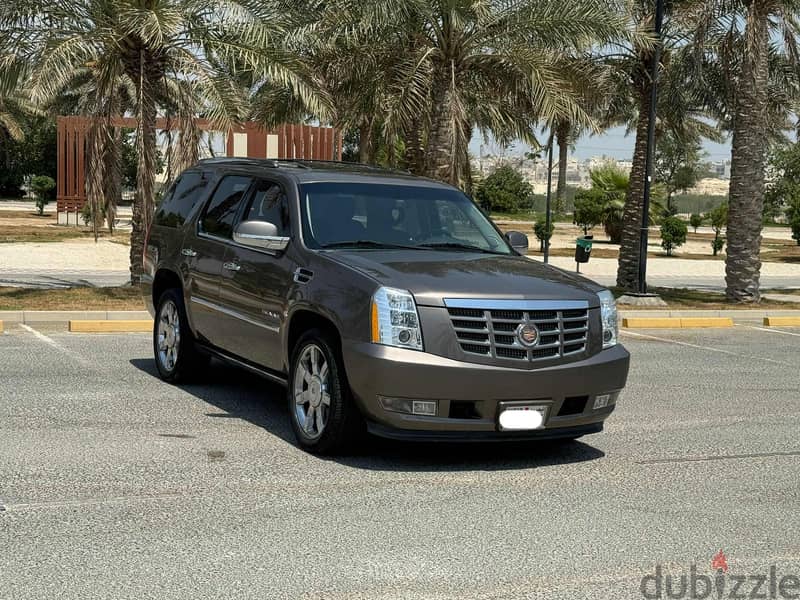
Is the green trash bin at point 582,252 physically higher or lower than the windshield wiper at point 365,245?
lower

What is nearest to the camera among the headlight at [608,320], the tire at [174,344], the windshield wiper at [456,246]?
the headlight at [608,320]

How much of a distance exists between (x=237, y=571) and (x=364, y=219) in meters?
3.70

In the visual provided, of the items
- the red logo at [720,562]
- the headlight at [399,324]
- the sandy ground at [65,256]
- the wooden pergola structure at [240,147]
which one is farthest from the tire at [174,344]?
the wooden pergola structure at [240,147]

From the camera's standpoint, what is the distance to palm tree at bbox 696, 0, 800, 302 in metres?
21.2

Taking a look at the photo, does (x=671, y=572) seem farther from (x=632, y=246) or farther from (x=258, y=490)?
(x=632, y=246)

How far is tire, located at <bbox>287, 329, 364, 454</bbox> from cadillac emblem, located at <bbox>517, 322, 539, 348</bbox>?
1122mm

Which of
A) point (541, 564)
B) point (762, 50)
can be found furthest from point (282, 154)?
point (541, 564)

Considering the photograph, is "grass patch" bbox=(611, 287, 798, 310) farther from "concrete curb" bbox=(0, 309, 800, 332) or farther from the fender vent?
the fender vent

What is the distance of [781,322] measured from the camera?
60.4ft

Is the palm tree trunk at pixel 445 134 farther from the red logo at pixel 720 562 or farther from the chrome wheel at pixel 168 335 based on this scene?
the red logo at pixel 720 562

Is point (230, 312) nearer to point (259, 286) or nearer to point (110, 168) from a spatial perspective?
point (259, 286)

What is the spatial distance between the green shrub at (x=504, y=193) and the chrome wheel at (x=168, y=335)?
203 feet

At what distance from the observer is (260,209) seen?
8742 millimetres

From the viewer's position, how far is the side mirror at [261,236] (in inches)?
310
